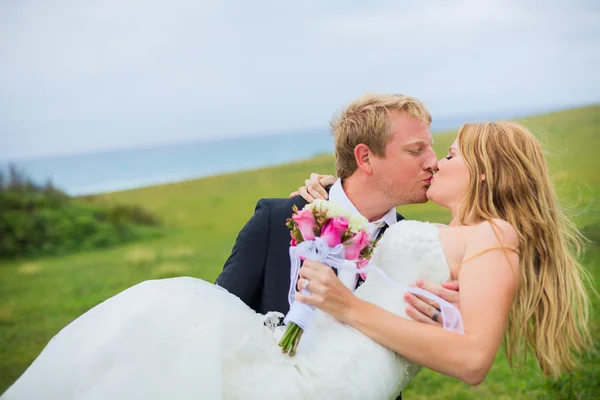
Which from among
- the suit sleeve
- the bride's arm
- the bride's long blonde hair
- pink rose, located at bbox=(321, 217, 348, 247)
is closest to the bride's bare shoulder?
the bride's arm

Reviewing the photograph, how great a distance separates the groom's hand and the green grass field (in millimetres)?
1196

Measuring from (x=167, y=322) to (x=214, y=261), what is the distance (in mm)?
10199

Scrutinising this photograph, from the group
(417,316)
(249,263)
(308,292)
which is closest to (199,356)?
(308,292)

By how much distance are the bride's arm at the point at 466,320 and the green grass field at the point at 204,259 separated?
1081mm

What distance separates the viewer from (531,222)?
3086mm

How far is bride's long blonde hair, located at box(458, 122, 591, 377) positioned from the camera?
3086 millimetres

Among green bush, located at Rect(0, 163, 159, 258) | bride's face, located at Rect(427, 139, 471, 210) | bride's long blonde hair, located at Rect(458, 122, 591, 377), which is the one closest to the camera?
bride's long blonde hair, located at Rect(458, 122, 591, 377)

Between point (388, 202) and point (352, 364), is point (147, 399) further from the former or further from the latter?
point (388, 202)

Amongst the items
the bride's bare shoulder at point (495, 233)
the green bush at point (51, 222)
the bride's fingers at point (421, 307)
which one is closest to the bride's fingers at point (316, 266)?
the bride's fingers at point (421, 307)

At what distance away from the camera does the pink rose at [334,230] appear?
281cm

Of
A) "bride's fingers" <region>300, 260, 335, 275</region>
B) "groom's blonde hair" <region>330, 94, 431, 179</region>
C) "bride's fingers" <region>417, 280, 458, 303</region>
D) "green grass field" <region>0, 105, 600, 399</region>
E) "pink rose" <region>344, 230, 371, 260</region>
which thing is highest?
"groom's blonde hair" <region>330, 94, 431, 179</region>

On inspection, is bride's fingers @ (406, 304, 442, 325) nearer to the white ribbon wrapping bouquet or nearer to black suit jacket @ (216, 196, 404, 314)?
the white ribbon wrapping bouquet

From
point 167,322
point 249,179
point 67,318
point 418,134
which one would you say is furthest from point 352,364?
point 249,179

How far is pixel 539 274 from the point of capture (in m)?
3.15
